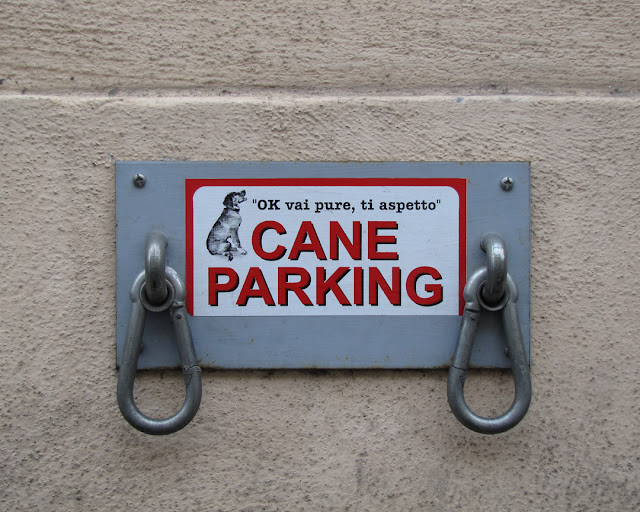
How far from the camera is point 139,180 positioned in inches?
29.4

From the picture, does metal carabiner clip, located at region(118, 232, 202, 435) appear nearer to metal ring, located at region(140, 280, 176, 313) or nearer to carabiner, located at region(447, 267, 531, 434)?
metal ring, located at region(140, 280, 176, 313)

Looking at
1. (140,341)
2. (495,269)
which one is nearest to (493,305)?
(495,269)

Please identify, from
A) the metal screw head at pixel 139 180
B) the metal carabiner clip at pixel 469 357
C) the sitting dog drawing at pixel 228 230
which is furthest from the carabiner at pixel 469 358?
the metal screw head at pixel 139 180

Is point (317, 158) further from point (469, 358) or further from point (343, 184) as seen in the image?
point (469, 358)

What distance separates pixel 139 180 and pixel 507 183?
0.56 meters

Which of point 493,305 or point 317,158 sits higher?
point 317,158

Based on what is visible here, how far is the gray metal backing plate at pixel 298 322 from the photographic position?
29.5 inches

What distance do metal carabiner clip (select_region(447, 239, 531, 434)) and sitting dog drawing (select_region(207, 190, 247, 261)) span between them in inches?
13.6

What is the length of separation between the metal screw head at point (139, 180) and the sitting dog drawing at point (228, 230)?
12 centimetres

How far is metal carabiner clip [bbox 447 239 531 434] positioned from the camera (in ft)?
2.24

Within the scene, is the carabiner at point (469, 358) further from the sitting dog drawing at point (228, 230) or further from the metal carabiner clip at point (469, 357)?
the sitting dog drawing at point (228, 230)

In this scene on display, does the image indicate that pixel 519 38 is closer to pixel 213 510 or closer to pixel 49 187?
pixel 49 187

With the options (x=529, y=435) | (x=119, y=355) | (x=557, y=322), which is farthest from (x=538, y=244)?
(x=119, y=355)

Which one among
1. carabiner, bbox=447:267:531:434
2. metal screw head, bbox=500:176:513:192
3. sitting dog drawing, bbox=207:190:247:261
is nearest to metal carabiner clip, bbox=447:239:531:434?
carabiner, bbox=447:267:531:434
